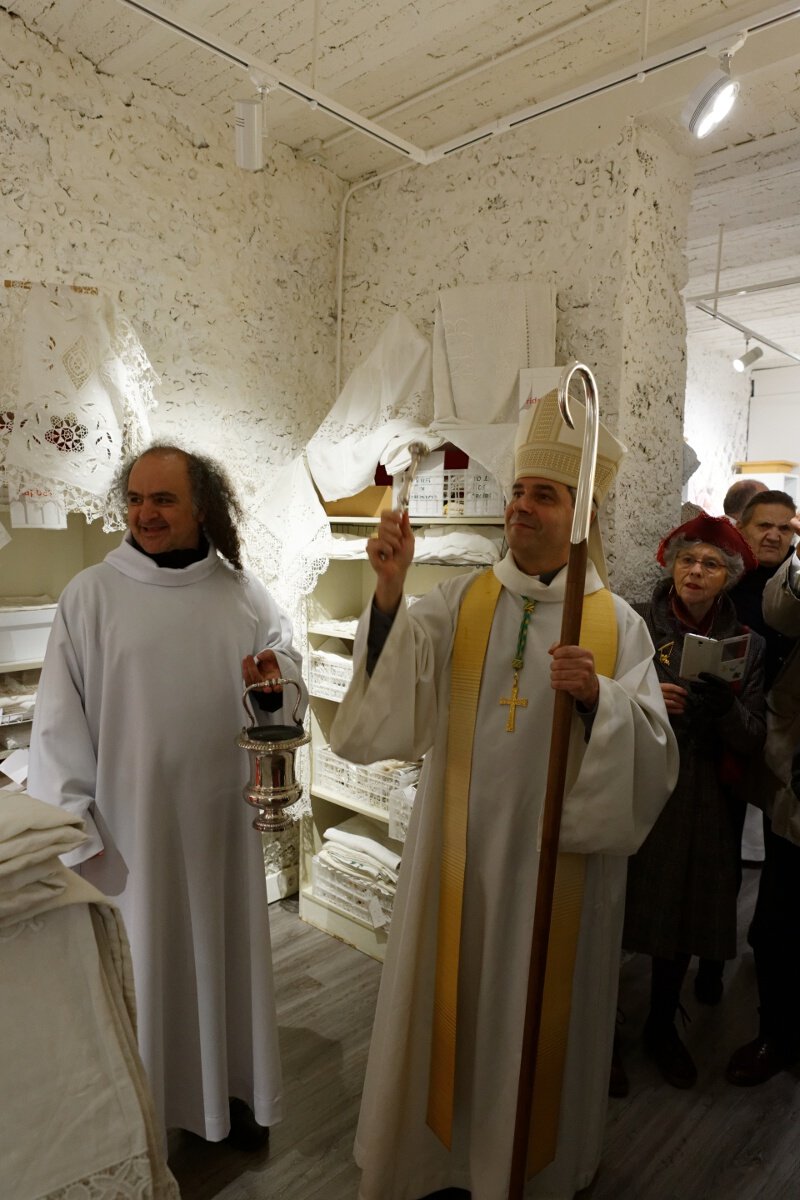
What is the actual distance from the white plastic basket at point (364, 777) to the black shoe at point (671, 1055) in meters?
1.16

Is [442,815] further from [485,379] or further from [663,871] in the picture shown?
[485,379]

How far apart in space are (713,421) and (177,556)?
6.30 m

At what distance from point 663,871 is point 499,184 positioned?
2513 mm

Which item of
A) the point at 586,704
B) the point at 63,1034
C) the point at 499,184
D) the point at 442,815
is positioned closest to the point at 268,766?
the point at 442,815

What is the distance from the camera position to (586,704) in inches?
63.6

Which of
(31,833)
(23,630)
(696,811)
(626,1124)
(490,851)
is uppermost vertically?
(31,833)

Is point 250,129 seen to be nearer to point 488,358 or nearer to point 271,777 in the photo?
point 488,358

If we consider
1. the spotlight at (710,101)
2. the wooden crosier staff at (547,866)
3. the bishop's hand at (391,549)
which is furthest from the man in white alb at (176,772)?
the spotlight at (710,101)

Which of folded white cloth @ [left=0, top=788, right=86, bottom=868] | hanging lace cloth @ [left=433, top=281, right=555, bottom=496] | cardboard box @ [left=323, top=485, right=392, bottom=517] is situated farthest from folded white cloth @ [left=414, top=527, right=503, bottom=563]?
folded white cloth @ [left=0, top=788, right=86, bottom=868]

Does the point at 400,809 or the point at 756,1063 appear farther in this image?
the point at 400,809

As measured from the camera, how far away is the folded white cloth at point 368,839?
311 cm

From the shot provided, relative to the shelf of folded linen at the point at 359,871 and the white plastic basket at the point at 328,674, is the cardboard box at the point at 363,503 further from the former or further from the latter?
the shelf of folded linen at the point at 359,871

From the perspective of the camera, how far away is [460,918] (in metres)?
1.79

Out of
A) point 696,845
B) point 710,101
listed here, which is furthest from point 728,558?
point 710,101
